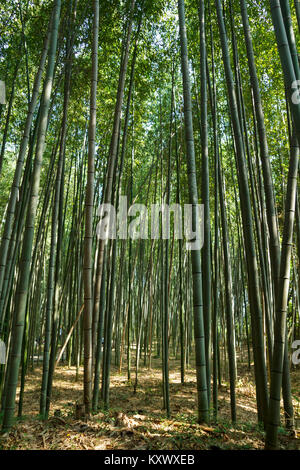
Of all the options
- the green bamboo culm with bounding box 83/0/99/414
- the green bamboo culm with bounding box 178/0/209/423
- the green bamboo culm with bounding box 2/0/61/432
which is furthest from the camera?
the green bamboo culm with bounding box 83/0/99/414

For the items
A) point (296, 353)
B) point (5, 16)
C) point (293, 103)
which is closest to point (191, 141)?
point (293, 103)

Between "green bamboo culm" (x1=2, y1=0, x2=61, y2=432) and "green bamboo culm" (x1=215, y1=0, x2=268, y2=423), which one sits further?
"green bamboo culm" (x1=215, y1=0, x2=268, y2=423)

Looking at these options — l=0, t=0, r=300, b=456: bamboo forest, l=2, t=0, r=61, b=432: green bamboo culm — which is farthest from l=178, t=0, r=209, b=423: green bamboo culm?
l=2, t=0, r=61, b=432: green bamboo culm

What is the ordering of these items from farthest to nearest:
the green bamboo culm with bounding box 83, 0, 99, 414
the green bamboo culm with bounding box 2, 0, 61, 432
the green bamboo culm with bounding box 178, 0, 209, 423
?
the green bamboo culm with bounding box 83, 0, 99, 414 < the green bamboo culm with bounding box 178, 0, 209, 423 < the green bamboo culm with bounding box 2, 0, 61, 432

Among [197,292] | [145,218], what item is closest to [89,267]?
[197,292]

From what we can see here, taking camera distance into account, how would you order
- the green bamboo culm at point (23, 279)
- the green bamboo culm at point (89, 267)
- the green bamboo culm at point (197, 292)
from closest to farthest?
the green bamboo culm at point (23, 279), the green bamboo culm at point (197, 292), the green bamboo culm at point (89, 267)

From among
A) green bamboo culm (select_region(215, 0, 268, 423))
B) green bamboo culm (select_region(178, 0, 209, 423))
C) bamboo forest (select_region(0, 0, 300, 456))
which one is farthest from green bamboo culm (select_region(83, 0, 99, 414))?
green bamboo culm (select_region(215, 0, 268, 423))

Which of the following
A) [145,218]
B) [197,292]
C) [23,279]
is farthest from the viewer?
[145,218]

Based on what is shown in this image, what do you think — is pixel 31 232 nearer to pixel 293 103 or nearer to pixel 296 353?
pixel 293 103

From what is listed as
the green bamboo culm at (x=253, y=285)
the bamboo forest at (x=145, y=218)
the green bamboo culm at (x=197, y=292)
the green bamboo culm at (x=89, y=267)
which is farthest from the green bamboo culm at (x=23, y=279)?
the green bamboo culm at (x=253, y=285)

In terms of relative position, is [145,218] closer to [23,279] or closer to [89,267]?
[89,267]

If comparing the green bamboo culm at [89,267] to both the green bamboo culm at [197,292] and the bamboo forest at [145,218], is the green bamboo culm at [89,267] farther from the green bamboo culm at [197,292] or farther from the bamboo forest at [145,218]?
the green bamboo culm at [197,292]

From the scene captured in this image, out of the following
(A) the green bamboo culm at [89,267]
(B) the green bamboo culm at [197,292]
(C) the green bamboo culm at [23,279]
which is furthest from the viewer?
(A) the green bamboo culm at [89,267]

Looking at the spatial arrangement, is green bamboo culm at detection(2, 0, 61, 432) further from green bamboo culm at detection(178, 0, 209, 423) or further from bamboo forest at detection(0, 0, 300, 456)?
green bamboo culm at detection(178, 0, 209, 423)
